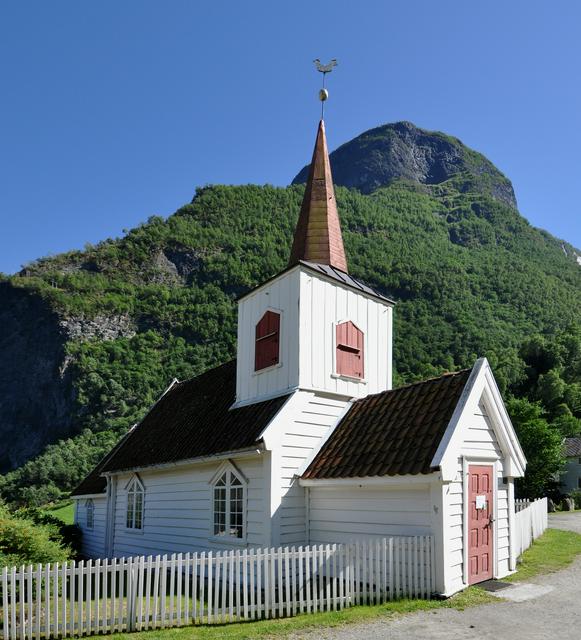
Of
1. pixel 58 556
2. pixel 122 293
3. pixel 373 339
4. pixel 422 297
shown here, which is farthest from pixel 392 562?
pixel 122 293

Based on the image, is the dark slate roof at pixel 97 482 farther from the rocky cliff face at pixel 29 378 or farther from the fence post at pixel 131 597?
the rocky cliff face at pixel 29 378

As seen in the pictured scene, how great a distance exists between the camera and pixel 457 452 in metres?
10.7

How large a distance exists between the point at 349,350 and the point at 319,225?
13.1 feet

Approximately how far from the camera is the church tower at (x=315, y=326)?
14570mm

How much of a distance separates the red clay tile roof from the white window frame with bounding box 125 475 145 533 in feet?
2.19

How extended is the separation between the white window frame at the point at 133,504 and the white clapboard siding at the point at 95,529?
7.05ft

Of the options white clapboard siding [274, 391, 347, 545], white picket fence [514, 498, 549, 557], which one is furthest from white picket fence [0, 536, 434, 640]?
white picket fence [514, 498, 549, 557]

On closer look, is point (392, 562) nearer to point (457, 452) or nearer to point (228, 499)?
point (457, 452)

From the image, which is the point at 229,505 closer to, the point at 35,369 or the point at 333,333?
the point at 333,333

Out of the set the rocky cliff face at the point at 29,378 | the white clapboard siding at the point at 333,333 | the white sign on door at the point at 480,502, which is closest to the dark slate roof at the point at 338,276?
the white clapboard siding at the point at 333,333

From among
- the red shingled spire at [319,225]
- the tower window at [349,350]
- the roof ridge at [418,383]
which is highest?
the red shingled spire at [319,225]

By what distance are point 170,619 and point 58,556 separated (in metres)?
6.81

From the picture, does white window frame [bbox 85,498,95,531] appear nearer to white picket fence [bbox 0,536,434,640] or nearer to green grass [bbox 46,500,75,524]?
green grass [bbox 46,500,75,524]

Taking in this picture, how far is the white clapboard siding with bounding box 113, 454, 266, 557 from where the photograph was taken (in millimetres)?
13164
